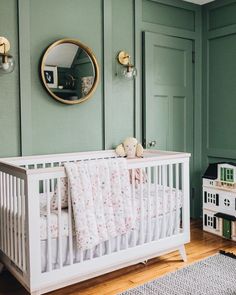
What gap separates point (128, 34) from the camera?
3.42m

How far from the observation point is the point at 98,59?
3.23 m

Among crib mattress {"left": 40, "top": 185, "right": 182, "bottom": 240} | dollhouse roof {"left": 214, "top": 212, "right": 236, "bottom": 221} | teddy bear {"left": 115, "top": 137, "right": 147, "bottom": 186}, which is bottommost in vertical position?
dollhouse roof {"left": 214, "top": 212, "right": 236, "bottom": 221}

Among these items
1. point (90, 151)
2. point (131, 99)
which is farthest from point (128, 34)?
point (90, 151)

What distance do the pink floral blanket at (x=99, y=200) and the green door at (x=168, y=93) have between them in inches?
47.0

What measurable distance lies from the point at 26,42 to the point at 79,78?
21.2 inches

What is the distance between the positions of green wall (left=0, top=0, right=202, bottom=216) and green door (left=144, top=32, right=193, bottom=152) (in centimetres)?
8

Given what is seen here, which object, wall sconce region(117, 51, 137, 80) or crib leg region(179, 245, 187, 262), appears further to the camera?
wall sconce region(117, 51, 137, 80)

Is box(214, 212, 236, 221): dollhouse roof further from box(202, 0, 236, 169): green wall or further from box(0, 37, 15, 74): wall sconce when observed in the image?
box(0, 37, 15, 74): wall sconce

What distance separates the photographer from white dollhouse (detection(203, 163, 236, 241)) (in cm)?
334

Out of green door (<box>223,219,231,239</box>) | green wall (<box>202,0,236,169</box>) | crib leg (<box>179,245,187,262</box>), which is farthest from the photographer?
green wall (<box>202,0,236,169</box>)

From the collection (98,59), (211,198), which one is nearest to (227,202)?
(211,198)

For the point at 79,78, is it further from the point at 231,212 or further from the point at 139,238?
the point at 231,212

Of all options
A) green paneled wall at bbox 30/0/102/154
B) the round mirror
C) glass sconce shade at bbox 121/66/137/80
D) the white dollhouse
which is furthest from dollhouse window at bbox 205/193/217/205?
the round mirror

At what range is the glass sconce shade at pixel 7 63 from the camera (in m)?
2.63
